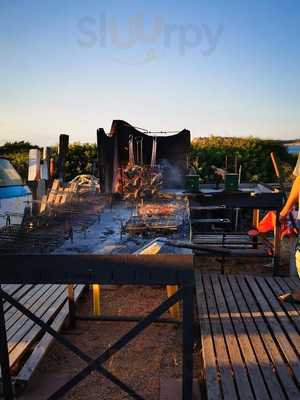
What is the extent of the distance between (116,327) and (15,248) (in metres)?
2.52

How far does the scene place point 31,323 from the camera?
4141mm

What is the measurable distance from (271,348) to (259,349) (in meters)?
0.12

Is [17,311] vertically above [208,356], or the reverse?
[208,356]

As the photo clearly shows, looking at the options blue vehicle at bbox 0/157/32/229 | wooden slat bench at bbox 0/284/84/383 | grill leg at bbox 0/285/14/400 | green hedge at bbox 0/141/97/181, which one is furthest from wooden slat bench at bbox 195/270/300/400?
green hedge at bbox 0/141/97/181

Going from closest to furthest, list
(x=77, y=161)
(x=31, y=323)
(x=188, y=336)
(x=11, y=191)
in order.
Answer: (x=188, y=336) → (x=31, y=323) → (x=11, y=191) → (x=77, y=161)

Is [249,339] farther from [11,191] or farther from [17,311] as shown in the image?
[11,191]

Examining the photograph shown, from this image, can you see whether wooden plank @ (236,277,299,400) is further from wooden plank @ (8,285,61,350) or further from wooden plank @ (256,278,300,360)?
wooden plank @ (8,285,61,350)

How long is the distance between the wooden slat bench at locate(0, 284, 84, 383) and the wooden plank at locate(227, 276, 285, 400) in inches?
84.3

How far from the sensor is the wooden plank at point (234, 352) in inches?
108

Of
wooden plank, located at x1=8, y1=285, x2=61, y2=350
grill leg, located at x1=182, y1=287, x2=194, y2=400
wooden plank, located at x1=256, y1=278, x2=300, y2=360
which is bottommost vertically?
wooden plank, located at x1=8, y1=285, x2=61, y2=350

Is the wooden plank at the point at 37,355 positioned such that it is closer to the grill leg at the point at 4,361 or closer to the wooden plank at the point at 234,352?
the grill leg at the point at 4,361

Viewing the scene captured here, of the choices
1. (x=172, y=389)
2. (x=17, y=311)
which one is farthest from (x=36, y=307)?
(x=172, y=389)

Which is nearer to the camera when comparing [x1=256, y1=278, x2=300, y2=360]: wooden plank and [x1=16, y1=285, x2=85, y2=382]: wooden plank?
[x1=16, y1=285, x2=85, y2=382]: wooden plank

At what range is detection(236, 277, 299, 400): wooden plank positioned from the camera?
2757 mm
